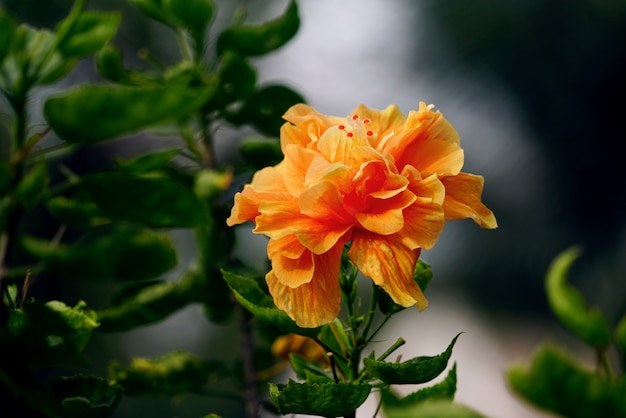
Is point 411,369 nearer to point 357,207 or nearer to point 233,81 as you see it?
point 357,207

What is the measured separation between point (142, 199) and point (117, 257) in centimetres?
9

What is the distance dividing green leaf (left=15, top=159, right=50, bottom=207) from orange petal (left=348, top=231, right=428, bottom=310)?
34 centimetres

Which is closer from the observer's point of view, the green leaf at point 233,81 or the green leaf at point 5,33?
the green leaf at point 5,33

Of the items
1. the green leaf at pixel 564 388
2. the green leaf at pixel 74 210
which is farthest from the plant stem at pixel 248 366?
Result: the green leaf at pixel 564 388

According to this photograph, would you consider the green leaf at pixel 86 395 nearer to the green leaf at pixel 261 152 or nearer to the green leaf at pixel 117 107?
the green leaf at pixel 117 107

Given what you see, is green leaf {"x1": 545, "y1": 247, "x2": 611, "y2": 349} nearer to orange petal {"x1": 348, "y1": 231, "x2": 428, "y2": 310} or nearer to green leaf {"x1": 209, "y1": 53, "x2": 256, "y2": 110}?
orange petal {"x1": 348, "y1": 231, "x2": 428, "y2": 310}

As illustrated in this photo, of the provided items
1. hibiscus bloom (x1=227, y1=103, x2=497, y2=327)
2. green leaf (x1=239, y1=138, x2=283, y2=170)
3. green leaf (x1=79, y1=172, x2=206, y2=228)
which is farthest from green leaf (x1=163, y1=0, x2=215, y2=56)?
hibiscus bloom (x1=227, y1=103, x2=497, y2=327)

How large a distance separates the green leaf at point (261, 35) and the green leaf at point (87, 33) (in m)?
0.20

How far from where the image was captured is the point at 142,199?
2.11 ft

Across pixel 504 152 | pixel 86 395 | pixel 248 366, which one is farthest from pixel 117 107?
pixel 504 152

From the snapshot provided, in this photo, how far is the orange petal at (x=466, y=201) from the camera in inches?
18.9

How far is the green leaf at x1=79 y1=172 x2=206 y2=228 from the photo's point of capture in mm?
635

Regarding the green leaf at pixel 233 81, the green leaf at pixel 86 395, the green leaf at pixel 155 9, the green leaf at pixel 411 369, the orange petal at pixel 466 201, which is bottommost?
the green leaf at pixel 86 395

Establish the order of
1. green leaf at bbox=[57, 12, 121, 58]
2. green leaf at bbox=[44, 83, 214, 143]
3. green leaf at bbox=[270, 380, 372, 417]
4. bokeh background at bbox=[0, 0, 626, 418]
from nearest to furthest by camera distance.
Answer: green leaf at bbox=[270, 380, 372, 417] → green leaf at bbox=[44, 83, 214, 143] → green leaf at bbox=[57, 12, 121, 58] → bokeh background at bbox=[0, 0, 626, 418]
